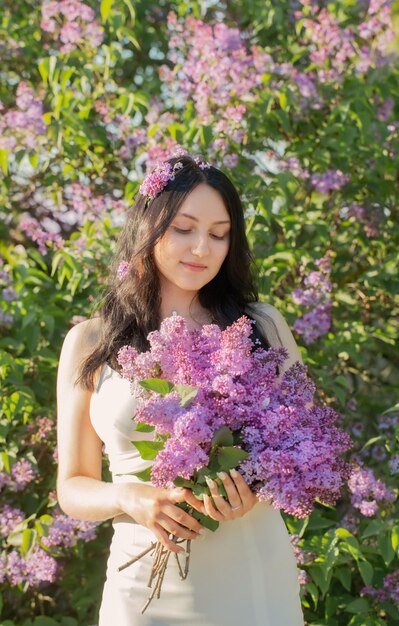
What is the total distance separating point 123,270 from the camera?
2121 millimetres

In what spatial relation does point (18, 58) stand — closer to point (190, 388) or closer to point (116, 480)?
point (116, 480)

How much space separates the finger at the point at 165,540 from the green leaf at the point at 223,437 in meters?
0.25

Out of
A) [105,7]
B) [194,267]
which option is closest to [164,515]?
[194,267]

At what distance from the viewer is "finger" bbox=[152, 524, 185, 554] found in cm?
167

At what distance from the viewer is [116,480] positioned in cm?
201

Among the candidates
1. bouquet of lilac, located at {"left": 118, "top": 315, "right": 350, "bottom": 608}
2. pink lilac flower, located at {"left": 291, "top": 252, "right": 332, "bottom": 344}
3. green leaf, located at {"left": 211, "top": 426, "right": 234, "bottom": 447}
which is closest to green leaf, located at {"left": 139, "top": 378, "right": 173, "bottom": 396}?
bouquet of lilac, located at {"left": 118, "top": 315, "right": 350, "bottom": 608}

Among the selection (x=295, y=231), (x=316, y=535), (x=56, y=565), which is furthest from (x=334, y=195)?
(x=56, y=565)

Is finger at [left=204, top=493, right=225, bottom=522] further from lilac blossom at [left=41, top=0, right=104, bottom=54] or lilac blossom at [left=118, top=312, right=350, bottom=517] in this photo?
lilac blossom at [left=41, top=0, right=104, bottom=54]

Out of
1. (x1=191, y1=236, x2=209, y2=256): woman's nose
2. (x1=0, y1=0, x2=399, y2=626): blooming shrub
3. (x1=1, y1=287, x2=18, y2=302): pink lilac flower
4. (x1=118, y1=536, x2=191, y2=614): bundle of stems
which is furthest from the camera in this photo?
(x1=1, y1=287, x2=18, y2=302): pink lilac flower

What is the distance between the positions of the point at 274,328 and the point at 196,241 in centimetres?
28

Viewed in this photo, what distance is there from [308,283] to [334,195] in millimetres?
459

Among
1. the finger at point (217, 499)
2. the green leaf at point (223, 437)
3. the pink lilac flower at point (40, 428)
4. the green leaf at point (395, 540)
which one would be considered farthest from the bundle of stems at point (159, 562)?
the pink lilac flower at point (40, 428)

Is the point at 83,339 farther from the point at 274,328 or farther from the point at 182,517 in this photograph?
the point at 182,517

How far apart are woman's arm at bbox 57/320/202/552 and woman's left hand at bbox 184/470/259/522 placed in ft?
0.19
